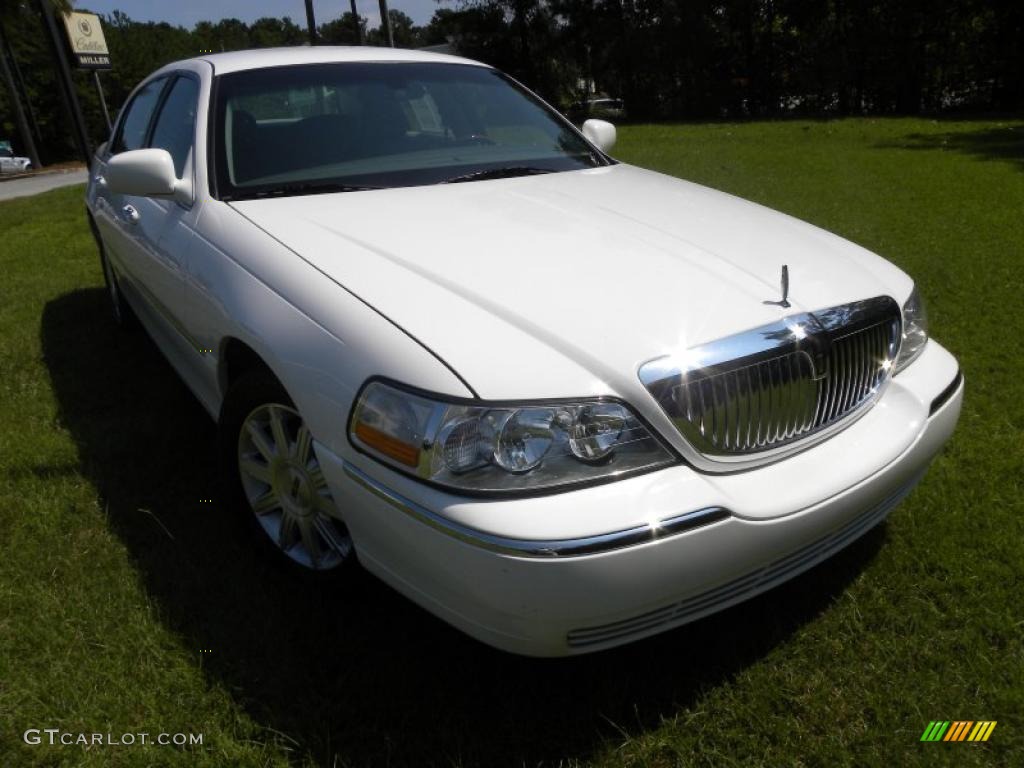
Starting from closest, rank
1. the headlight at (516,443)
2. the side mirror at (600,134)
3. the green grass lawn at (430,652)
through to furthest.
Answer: the headlight at (516,443)
the green grass lawn at (430,652)
the side mirror at (600,134)

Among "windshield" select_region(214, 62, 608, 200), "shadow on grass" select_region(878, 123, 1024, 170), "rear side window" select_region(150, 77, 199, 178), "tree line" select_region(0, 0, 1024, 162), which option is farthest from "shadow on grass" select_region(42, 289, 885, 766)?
"tree line" select_region(0, 0, 1024, 162)

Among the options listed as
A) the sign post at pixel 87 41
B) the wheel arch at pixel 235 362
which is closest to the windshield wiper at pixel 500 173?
the wheel arch at pixel 235 362

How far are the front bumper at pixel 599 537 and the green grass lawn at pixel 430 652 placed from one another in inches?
13.6

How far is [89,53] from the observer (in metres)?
16.6

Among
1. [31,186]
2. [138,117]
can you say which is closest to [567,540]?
[138,117]

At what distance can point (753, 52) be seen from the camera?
27.5m

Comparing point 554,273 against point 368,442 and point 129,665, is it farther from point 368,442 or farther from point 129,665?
point 129,665

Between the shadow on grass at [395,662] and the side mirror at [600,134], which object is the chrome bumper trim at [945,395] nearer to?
the shadow on grass at [395,662]

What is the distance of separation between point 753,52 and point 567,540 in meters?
29.4

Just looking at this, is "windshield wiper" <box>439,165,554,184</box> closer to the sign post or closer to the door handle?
the door handle

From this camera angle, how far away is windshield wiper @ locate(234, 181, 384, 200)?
2.70m

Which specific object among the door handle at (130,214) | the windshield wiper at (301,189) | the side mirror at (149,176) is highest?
the side mirror at (149,176)

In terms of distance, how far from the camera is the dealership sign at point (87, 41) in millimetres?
15642

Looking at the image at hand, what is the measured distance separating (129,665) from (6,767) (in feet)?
1.18
